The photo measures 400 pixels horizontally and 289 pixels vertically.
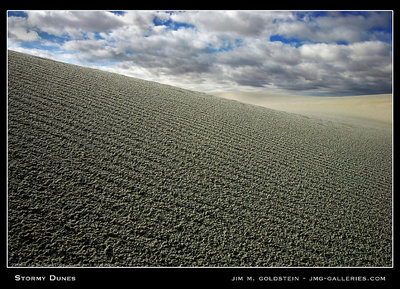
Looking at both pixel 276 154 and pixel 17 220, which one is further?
pixel 276 154

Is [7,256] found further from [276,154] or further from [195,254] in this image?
[276,154]

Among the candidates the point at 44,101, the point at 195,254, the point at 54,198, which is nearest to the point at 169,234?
the point at 195,254

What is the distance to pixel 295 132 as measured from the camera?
3244 millimetres

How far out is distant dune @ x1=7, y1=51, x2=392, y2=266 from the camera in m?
1.06

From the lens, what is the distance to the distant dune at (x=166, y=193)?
1.06 m

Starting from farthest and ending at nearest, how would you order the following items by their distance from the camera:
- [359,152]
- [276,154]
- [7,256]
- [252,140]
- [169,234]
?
[359,152]
[252,140]
[276,154]
[169,234]
[7,256]

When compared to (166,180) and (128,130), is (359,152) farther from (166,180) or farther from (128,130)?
(128,130)

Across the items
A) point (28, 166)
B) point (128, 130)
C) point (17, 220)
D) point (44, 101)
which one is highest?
point (44, 101)

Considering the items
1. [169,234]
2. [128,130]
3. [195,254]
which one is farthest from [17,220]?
[128,130]

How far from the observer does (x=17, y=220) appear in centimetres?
103

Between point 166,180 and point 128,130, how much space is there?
79 cm

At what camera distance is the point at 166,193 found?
140 cm

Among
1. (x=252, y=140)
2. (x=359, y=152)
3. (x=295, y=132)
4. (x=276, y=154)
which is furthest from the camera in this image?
(x=295, y=132)

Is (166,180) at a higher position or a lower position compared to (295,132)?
lower
